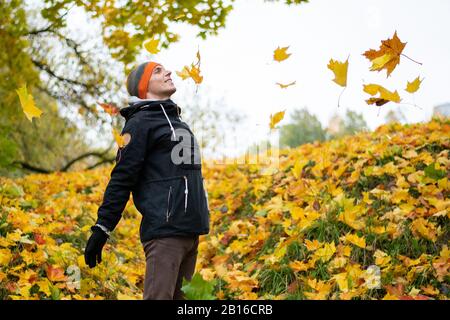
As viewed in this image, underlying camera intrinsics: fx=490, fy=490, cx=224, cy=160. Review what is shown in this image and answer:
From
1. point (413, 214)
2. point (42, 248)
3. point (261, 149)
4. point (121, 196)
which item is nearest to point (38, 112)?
point (121, 196)

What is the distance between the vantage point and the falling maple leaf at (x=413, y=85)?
264 cm

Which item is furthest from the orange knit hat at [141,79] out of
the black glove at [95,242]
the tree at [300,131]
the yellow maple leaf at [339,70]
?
the tree at [300,131]

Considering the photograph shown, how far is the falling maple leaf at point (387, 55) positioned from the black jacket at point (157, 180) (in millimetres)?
1122

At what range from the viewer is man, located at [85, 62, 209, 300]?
8.28 feet

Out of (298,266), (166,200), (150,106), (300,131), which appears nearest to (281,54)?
(150,106)

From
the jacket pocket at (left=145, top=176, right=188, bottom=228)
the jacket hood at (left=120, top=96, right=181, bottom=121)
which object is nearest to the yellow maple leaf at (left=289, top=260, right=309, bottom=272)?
the jacket pocket at (left=145, top=176, right=188, bottom=228)

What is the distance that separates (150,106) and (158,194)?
1.66ft

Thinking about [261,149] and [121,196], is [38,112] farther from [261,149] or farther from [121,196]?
[261,149]

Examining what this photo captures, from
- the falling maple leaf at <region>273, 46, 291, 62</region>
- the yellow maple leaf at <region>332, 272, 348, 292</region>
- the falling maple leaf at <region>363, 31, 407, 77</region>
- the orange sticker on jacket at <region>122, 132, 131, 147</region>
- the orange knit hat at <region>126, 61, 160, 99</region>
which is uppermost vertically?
the falling maple leaf at <region>273, 46, 291, 62</region>

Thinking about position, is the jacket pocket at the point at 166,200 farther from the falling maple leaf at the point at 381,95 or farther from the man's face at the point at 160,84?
the falling maple leaf at the point at 381,95

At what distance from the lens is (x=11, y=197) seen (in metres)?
5.39

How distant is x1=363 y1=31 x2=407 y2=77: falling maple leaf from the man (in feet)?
3.63

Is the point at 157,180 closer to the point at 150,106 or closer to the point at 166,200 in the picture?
the point at 166,200

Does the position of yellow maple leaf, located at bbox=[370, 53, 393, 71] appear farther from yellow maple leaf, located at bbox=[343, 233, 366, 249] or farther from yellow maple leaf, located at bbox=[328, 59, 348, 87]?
yellow maple leaf, located at bbox=[343, 233, 366, 249]
